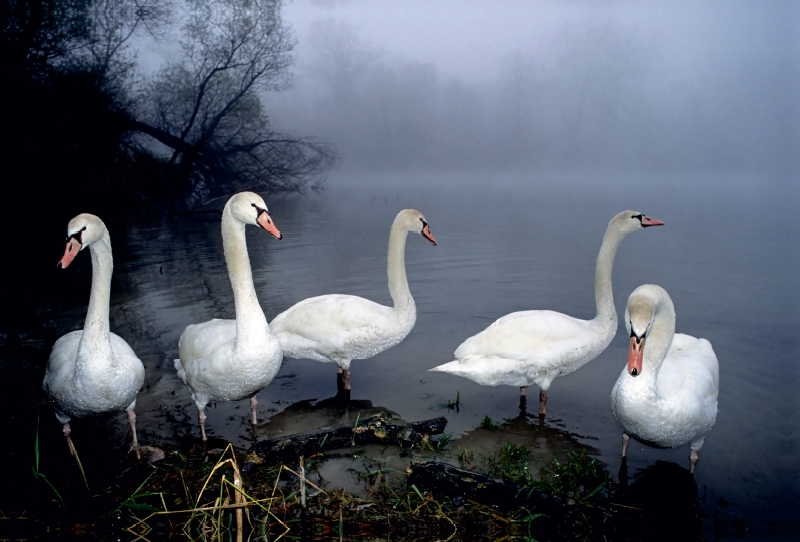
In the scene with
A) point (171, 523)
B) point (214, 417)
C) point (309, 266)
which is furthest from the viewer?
point (309, 266)

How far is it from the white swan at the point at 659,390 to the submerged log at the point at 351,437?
1.41m

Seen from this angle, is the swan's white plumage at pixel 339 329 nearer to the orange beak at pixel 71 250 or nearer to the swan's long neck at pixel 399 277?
the swan's long neck at pixel 399 277

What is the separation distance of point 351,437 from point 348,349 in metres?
1.45

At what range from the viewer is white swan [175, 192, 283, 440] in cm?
437

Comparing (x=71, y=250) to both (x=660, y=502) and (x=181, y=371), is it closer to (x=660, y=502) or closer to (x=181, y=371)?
(x=181, y=371)

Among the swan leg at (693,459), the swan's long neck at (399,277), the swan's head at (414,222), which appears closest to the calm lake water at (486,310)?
the swan leg at (693,459)

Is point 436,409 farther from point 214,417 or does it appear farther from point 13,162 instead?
point 13,162

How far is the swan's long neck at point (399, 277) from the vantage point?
5969 mm

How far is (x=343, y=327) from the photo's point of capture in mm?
5609

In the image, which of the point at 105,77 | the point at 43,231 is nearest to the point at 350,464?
the point at 43,231

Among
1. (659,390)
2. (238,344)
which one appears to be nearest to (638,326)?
(659,390)

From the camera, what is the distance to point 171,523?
9.94 ft

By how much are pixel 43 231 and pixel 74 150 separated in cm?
241

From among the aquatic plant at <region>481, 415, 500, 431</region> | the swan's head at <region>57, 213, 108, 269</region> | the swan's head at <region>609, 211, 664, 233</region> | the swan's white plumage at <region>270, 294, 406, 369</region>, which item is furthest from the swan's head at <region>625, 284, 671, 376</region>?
the swan's head at <region>57, 213, 108, 269</region>
